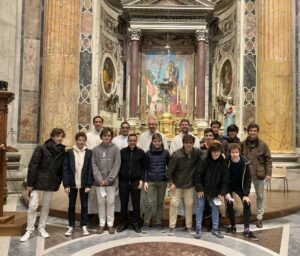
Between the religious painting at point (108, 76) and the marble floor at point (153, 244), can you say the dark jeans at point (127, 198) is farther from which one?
the religious painting at point (108, 76)

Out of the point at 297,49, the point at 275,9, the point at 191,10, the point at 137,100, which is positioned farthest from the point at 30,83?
the point at 297,49

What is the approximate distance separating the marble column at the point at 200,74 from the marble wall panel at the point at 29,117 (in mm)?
6340

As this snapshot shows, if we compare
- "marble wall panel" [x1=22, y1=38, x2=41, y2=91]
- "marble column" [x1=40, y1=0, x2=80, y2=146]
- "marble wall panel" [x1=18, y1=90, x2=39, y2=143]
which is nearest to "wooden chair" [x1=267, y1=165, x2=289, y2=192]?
"marble column" [x1=40, y1=0, x2=80, y2=146]

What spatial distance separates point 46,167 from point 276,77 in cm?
783

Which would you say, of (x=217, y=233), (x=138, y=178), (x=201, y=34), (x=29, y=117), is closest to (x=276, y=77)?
(x=201, y=34)

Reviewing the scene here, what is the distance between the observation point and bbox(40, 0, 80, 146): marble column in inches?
410

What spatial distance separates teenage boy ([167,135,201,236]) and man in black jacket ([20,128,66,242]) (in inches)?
70.1

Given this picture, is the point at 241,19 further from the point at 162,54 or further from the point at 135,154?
the point at 135,154

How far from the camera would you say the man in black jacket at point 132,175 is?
571 cm

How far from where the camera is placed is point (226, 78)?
13.5 meters

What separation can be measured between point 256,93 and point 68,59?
615 cm

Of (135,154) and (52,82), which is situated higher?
(52,82)

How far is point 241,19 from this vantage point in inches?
464

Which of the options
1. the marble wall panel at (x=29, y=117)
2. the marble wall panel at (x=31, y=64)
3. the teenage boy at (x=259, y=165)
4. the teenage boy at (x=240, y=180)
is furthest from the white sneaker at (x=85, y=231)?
the marble wall panel at (x=31, y=64)
